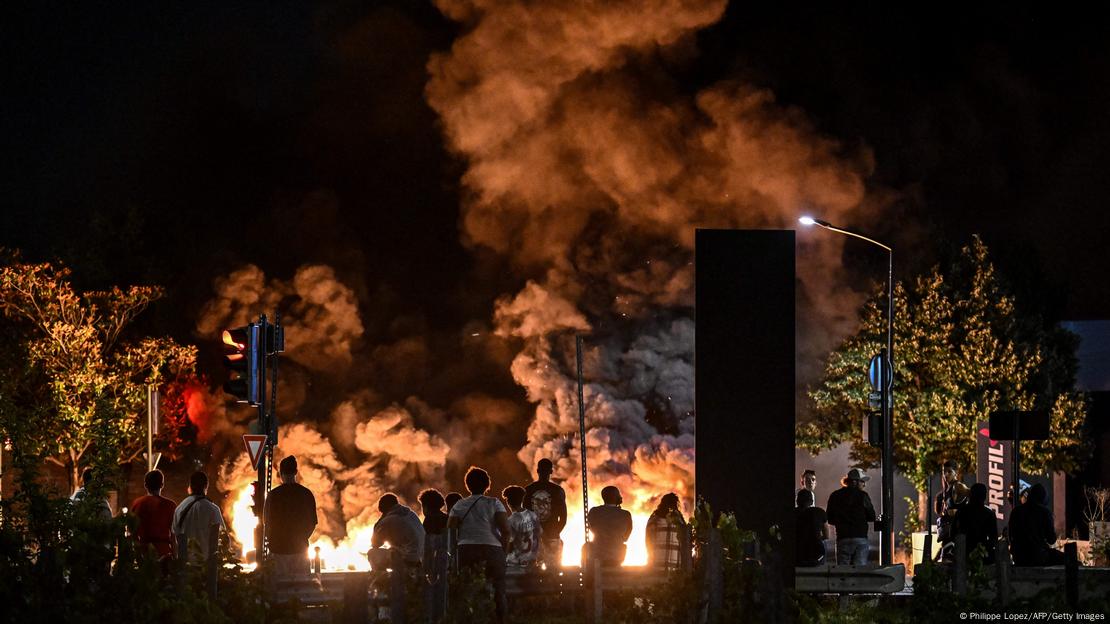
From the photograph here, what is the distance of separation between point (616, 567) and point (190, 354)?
23357 millimetres

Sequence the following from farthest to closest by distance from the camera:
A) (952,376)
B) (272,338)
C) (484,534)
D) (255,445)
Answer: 1. (952,376)
2. (255,445)
3. (272,338)
4. (484,534)

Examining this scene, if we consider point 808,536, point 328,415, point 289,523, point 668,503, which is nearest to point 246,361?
point 289,523

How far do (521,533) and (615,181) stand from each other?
25.3 m

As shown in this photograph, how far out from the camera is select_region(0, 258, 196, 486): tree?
32.3 meters

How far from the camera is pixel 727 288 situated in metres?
12.5

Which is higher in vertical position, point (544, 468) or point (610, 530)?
point (544, 468)

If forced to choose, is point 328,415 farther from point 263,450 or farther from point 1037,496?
point 1037,496

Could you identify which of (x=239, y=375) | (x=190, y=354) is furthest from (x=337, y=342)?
(x=239, y=375)

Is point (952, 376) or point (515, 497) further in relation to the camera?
point (952, 376)

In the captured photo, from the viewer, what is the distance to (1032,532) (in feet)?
52.1

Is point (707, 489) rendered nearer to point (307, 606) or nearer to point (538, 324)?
point (307, 606)

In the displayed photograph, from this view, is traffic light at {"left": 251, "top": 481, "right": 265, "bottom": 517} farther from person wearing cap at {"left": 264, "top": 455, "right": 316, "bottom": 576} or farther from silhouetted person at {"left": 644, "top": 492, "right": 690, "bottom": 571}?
silhouetted person at {"left": 644, "top": 492, "right": 690, "bottom": 571}

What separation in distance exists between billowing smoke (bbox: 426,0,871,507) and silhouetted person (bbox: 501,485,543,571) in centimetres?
2070

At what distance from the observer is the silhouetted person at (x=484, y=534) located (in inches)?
531
